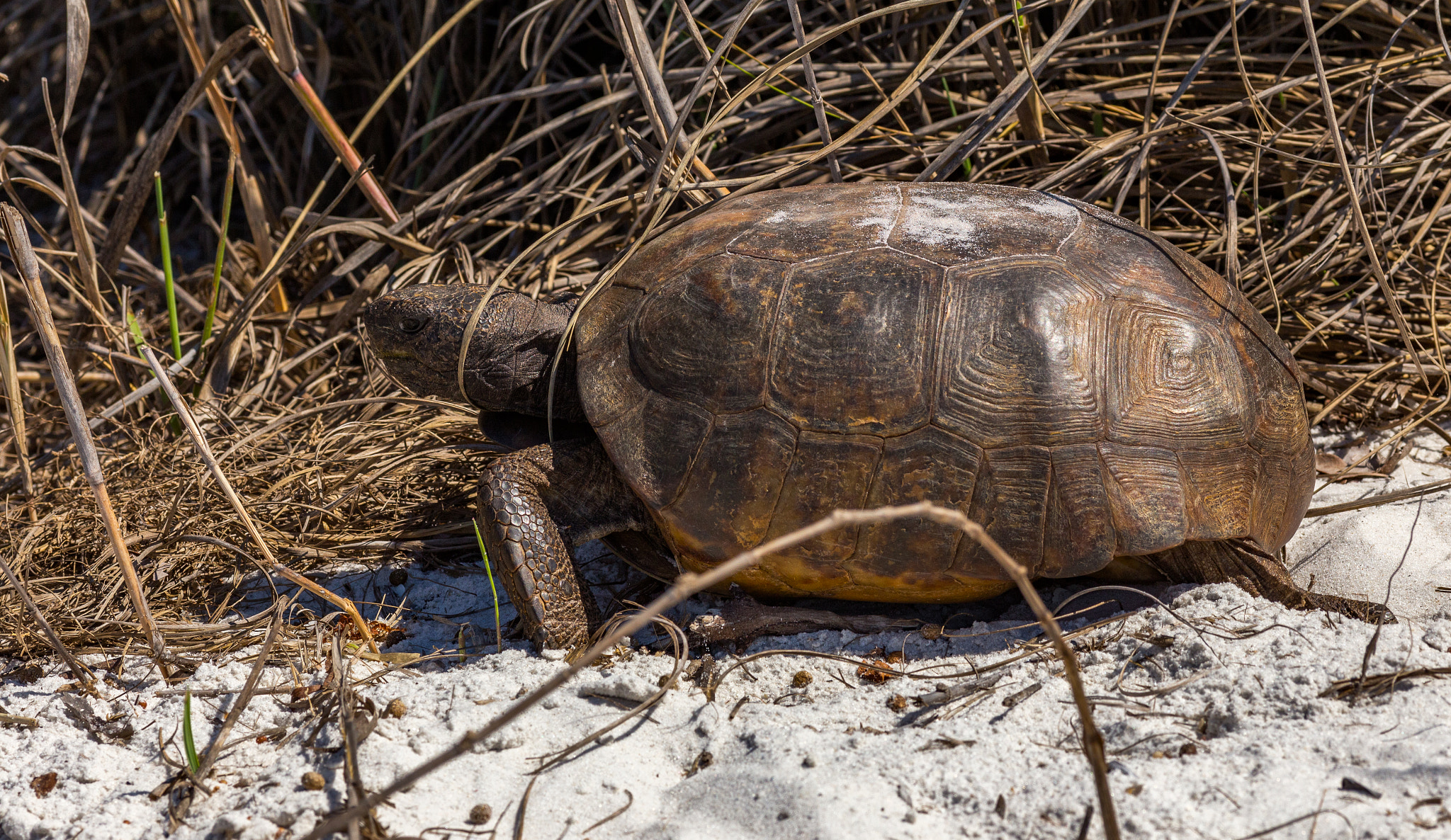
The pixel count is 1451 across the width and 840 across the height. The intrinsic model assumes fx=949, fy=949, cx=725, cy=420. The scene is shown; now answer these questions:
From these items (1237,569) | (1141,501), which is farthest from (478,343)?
(1237,569)

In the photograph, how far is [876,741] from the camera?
2.11 m

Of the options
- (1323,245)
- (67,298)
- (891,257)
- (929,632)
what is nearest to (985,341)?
(891,257)

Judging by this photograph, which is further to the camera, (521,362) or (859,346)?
(521,362)

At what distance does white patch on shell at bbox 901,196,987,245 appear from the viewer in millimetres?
2555

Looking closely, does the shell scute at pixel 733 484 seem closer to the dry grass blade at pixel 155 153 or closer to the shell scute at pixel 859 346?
the shell scute at pixel 859 346

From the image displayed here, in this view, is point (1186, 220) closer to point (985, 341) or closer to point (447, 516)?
point (985, 341)

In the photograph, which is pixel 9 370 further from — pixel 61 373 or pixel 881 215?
pixel 881 215

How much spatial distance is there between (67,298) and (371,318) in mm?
2629

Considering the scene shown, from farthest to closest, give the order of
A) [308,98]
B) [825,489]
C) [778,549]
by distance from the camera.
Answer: [308,98] → [825,489] → [778,549]

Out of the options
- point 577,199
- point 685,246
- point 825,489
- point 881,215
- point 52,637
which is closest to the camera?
point 52,637

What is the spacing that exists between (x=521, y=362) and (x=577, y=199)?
139cm

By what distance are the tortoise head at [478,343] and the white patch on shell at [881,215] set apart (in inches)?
40.5

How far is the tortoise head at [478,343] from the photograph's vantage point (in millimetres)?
3039

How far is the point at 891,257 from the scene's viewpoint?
2521mm
